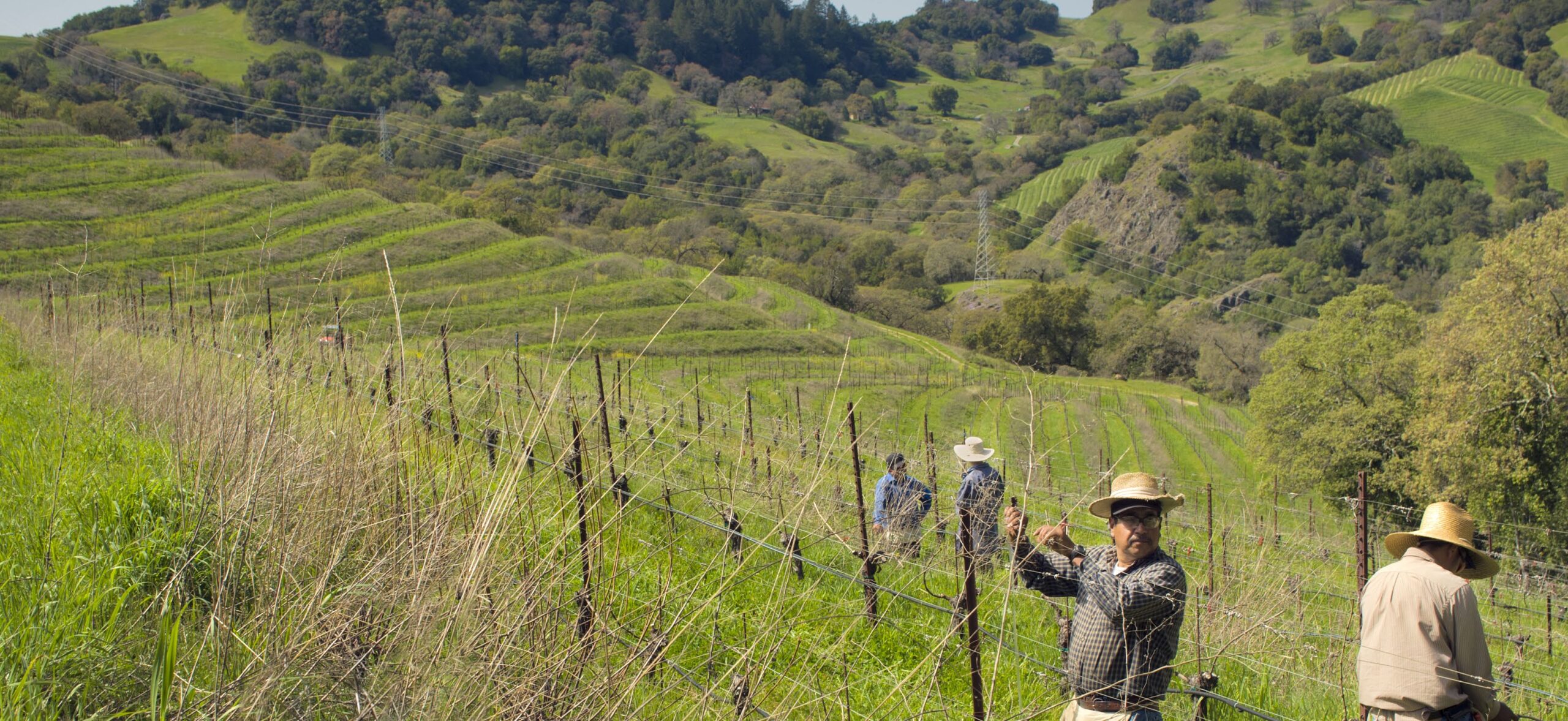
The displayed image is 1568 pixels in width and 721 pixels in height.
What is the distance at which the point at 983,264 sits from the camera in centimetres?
7412

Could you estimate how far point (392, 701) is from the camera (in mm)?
1891

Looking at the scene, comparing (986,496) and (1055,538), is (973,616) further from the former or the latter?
(986,496)

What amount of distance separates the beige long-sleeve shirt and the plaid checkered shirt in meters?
0.58

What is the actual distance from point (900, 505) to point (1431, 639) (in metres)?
2.43

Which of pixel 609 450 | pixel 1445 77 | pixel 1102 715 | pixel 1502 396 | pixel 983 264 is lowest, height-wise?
pixel 983 264

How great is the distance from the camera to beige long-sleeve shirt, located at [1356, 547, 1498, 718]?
9.08 feet

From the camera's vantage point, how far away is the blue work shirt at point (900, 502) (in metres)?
4.68

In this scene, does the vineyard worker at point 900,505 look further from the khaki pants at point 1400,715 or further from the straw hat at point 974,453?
the khaki pants at point 1400,715

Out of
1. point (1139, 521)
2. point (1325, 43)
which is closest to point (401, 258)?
point (1139, 521)

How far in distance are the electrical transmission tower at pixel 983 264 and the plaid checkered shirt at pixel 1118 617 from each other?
60.9 m

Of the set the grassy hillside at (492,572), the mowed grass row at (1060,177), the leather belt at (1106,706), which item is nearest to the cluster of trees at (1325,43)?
the mowed grass row at (1060,177)

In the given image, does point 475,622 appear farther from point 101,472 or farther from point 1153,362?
point 1153,362

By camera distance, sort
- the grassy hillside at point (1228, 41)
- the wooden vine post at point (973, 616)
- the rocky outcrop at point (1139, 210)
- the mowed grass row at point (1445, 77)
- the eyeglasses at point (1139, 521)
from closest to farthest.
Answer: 1. the wooden vine post at point (973, 616)
2. the eyeglasses at point (1139, 521)
3. the rocky outcrop at point (1139, 210)
4. the mowed grass row at point (1445, 77)
5. the grassy hillside at point (1228, 41)

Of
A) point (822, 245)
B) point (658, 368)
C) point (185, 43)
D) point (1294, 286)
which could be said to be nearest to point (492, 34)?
point (185, 43)
